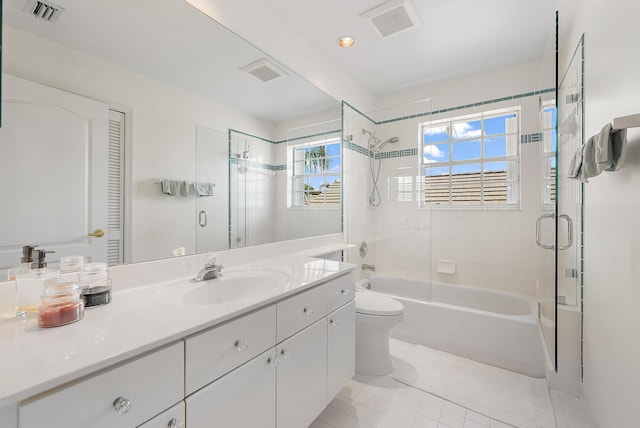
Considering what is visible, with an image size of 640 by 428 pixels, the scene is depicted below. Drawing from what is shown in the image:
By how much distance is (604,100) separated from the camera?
1.26 m

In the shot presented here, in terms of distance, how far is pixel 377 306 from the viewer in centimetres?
198

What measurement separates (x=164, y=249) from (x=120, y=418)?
0.77 metres

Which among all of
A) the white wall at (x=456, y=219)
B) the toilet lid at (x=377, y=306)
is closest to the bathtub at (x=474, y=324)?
the white wall at (x=456, y=219)

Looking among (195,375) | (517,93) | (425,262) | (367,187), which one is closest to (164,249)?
(195,375)

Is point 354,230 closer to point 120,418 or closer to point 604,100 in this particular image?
point 604,100

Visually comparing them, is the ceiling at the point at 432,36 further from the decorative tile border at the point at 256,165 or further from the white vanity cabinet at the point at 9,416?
the white vanity cabinet at the point at 9,416

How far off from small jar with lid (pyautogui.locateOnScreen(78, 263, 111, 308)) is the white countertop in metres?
0.03

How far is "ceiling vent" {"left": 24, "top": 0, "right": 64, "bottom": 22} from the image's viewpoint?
→ 3.03ft

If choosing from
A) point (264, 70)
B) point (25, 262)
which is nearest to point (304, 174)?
point (264, 70)

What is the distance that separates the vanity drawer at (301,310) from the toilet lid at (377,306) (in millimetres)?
636

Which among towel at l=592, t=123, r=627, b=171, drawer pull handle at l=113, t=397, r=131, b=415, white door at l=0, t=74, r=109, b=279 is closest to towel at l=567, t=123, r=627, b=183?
towel at l=592, t=123, r=627, b=171

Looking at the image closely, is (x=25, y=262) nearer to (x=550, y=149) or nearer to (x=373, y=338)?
(x=373, y=338)

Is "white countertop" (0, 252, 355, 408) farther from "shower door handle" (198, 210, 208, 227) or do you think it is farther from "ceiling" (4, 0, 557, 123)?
"ceiling" (4, 0, 557, 123)

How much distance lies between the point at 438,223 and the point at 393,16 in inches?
77.5
